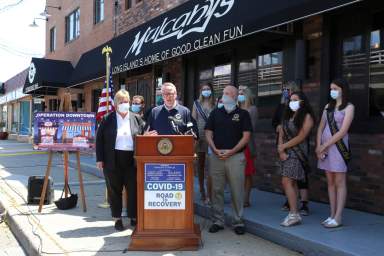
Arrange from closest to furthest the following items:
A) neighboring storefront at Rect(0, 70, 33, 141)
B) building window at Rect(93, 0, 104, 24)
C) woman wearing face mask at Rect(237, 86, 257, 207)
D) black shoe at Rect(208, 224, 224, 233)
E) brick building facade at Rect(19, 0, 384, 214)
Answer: black shoe at Rect(208, 224, 224, 233) → brick building facade at Rect(19, 0, 384, 214) → woman wearing face mask at Rect(237, 86, 257, 207) → building window at Rect(93, 0, 104, 24) → neighboring storefront at Rect(0, 70, 33, 141)

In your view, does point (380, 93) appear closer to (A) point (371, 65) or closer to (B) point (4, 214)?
(A) point (371, 65)

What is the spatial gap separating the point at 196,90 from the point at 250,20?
402cm

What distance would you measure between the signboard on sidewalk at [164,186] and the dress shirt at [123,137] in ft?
2.70

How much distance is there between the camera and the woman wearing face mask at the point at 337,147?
17.1 feet

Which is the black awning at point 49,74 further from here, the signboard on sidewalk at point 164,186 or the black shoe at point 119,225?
the signboard on sidewalk at point 164,186

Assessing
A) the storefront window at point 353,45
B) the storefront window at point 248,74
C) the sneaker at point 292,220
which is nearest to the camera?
the sneaker at point 292,220

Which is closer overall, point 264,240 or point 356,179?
point 264,240

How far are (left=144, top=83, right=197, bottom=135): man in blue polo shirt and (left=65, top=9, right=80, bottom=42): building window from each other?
Result: 15754 mm

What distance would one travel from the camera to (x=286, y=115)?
573 centimetres

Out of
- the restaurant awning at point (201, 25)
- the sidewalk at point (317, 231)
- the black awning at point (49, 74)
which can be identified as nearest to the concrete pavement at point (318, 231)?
the sidewalk at point (317, 231)

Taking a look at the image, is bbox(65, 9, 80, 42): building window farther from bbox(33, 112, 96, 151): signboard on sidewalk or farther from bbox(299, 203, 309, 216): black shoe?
bbox(299, 203, 309, 216): black shoe

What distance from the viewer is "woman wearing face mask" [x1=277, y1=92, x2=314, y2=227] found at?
5516 mm

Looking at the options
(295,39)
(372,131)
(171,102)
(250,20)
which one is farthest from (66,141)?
(372,131)

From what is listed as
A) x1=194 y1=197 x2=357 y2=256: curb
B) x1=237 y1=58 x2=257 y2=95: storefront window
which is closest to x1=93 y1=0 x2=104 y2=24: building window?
x1=237 y1=58 x2=257 y2=95: storefront window
